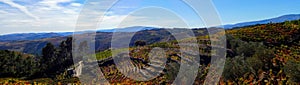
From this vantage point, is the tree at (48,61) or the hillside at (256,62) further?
the tree at (48,61)

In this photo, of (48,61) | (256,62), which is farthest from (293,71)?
(48,61)

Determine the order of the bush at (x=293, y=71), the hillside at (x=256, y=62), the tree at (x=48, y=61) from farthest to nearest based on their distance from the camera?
the tree at (x=48, y=61) → the hillside at (x=256, y=62) → the bush at (x=293, y=71)

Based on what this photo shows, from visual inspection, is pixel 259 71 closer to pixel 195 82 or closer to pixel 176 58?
pixel 195 82

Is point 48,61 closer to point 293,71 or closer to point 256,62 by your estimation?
point 256,62

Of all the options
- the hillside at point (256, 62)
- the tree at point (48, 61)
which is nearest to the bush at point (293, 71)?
the hillside at point (256, 62)

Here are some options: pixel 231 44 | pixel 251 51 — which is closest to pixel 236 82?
pixel 251 51

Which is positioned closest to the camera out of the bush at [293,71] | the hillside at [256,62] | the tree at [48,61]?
the bush at [293,71]

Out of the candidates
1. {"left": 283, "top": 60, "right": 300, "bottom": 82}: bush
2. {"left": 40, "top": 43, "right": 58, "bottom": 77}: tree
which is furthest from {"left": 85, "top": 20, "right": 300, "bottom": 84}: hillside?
{"left": 40, "top": 43, "right": 58, "bottom": 77}: tree

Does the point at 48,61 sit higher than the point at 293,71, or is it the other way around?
the point at 293,71

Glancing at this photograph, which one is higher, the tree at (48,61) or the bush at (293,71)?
the bush at (293,71)

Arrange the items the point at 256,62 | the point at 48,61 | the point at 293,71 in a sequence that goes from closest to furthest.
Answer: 1. the point at 293,71
2. the point at 256,62
3. the point at 48,61

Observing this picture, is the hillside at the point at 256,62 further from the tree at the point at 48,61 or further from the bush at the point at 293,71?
the tree at the point at 48,61
